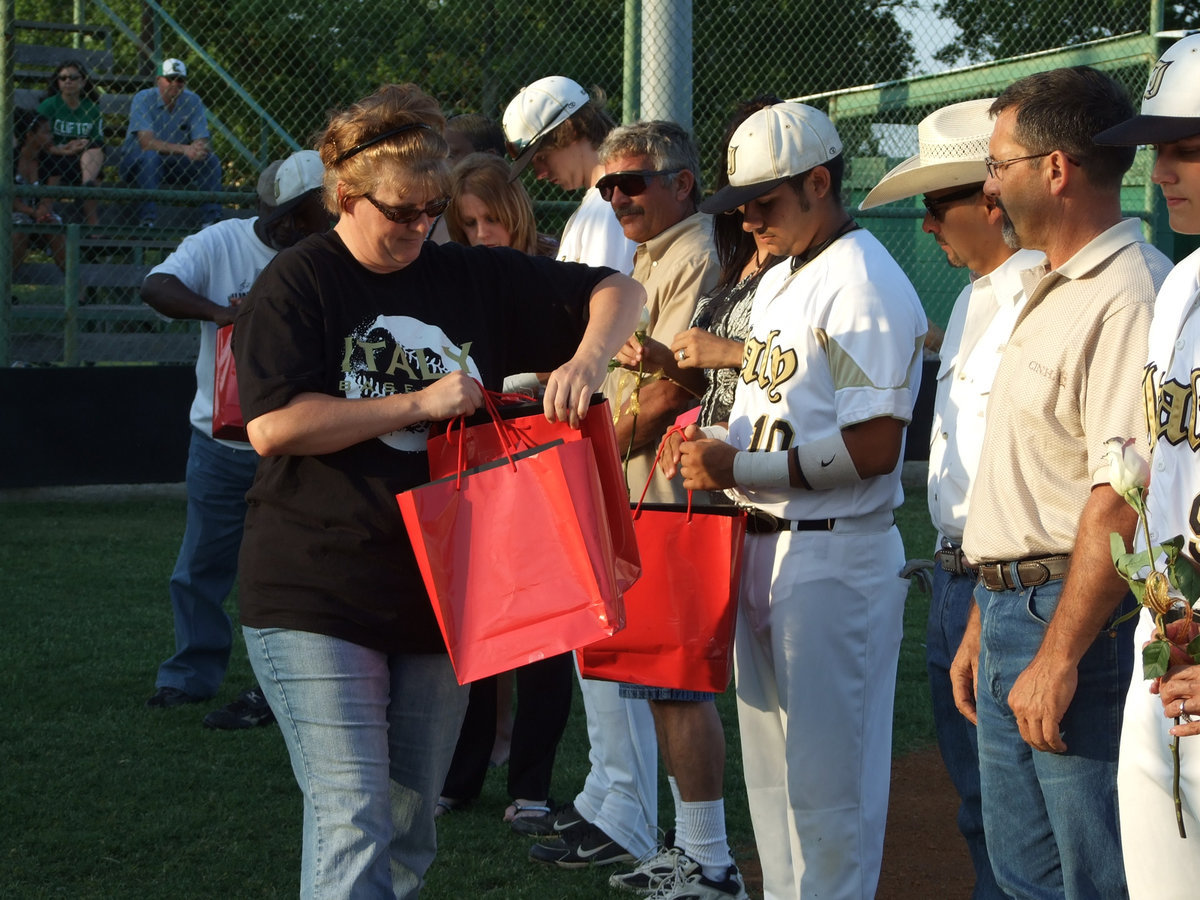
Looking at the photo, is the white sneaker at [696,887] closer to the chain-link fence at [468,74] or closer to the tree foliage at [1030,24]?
the chain-link fence at [468,74]

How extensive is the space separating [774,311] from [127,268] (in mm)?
9147

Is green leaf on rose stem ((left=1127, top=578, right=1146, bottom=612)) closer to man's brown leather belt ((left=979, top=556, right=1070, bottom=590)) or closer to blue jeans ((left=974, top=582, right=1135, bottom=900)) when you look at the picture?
blue jeans ((left=974, top=582, right=1135, bottom=900))

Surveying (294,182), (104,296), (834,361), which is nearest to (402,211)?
(834,361)

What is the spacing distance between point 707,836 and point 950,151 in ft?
6.38

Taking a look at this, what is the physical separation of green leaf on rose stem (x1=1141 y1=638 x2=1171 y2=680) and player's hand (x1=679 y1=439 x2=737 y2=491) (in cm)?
136

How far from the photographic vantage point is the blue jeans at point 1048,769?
2430 millimetres

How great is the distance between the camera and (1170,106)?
2.14m

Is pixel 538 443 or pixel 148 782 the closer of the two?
pixel 538 443

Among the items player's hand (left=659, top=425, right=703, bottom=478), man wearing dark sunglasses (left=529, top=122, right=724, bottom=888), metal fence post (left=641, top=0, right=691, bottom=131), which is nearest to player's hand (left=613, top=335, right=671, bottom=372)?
man wearing dark sunglasses (left=529, top=122, right=724, bottom=888)

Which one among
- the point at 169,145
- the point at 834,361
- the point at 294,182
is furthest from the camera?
the point at 169,145

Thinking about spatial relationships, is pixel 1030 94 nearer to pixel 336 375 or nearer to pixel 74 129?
pixel 336 375

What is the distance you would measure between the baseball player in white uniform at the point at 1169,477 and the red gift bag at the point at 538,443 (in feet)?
3.57

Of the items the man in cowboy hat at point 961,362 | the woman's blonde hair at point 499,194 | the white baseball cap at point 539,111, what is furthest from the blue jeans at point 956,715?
the white baseball cap at point 539,111

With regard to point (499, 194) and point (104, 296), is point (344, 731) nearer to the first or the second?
point (499, 194)
